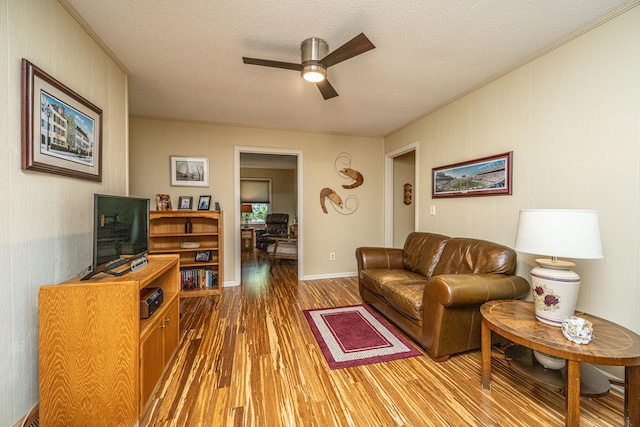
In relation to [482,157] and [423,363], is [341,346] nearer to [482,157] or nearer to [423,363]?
[423,363]

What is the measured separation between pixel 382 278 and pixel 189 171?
303cm

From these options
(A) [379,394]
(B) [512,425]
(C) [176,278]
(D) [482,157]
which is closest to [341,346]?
(A) [379,394]

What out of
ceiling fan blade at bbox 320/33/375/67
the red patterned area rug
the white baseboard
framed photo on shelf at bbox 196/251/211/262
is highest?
ceiling fan blade at bbox 320/33/375/67

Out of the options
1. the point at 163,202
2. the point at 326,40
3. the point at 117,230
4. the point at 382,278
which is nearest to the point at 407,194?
the point at 382,278

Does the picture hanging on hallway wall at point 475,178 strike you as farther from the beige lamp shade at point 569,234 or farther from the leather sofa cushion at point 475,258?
the beige lamp shade at point 569,234

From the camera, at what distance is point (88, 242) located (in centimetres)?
183

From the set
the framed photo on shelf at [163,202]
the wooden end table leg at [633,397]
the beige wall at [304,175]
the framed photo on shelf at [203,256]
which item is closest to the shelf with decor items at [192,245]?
the framed photo on shelf at [203,256]

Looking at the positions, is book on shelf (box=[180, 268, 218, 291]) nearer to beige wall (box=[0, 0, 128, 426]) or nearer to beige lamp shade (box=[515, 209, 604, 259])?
beige wall (box=[0, 0, 128, 426])

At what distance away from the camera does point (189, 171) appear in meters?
3.67

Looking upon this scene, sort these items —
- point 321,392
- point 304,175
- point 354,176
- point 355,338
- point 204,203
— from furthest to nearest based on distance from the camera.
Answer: point 354,176, point 304,175, point 204,203, point 355,338, point 321,392

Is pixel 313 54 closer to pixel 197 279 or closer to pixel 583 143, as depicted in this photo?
pixel 583 143

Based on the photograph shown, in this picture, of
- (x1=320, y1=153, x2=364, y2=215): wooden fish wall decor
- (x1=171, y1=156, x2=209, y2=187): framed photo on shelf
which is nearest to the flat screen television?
(x1=171, y1=156, x2=209, y2=187): framed photo on shelf

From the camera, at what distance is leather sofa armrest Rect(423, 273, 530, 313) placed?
5.77 feet

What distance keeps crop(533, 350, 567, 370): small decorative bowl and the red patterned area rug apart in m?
0.77
